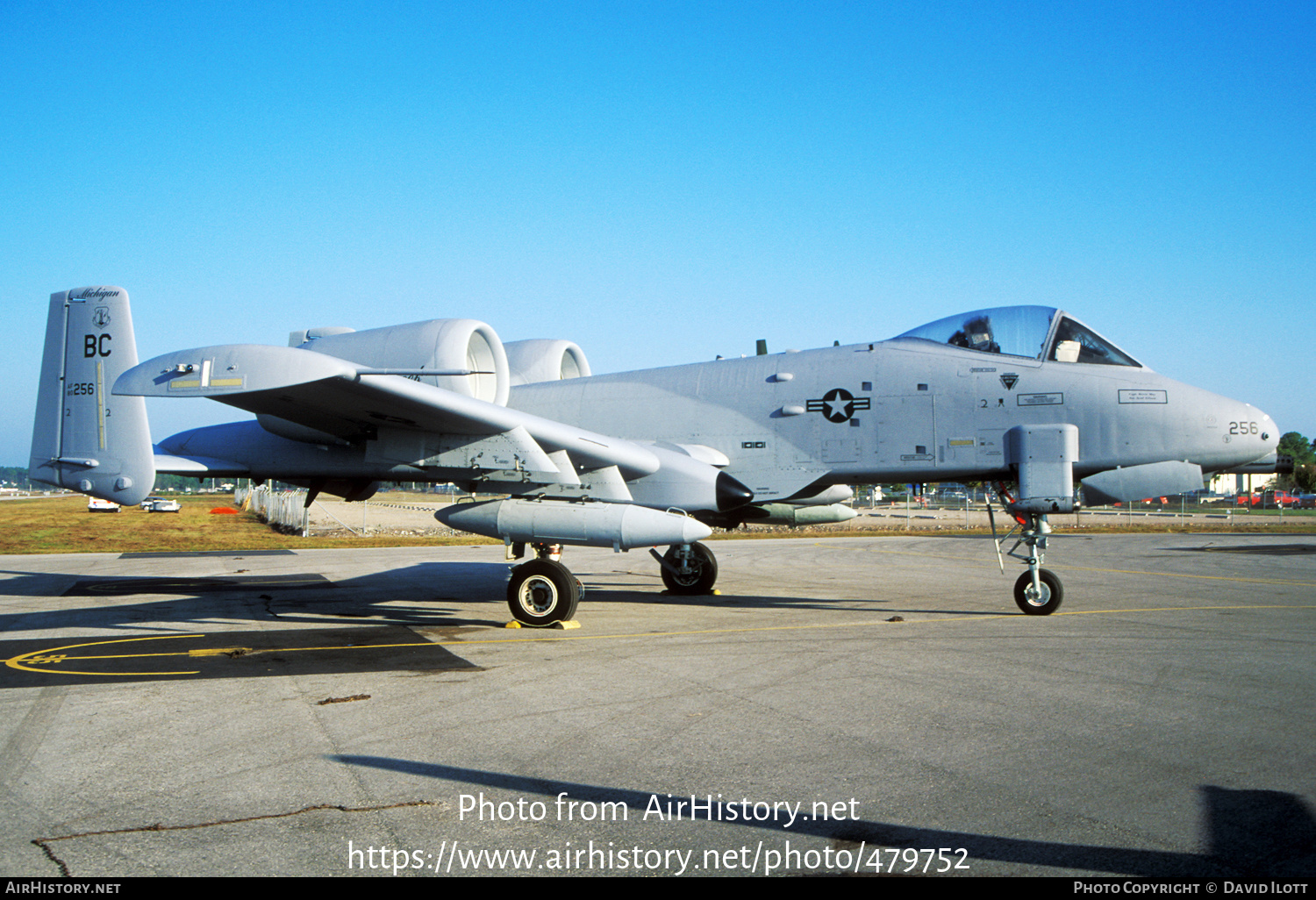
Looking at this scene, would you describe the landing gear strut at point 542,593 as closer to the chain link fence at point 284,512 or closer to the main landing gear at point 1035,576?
the main landing gear at point 1035,576

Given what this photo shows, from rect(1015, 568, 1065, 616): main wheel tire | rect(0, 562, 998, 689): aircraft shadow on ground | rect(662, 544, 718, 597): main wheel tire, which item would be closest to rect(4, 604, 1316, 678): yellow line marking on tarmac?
rect(0, 562, 998, 689): aircraft shadow on ground

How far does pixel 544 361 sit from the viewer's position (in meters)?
14.7

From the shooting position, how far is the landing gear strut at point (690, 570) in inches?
572

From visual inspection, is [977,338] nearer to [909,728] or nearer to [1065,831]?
[909,728]

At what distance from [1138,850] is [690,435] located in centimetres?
930

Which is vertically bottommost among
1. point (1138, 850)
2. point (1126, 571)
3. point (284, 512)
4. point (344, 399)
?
point (1126, 571)

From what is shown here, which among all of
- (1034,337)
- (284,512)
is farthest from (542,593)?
(284,512)

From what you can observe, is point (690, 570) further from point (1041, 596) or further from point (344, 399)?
point (344, 399)

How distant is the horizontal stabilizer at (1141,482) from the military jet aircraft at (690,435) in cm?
2

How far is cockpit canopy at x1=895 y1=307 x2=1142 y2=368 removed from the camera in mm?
10977

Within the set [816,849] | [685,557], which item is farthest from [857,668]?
[685,557]

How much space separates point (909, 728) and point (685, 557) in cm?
917

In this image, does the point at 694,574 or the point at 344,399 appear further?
the point at 694,574
